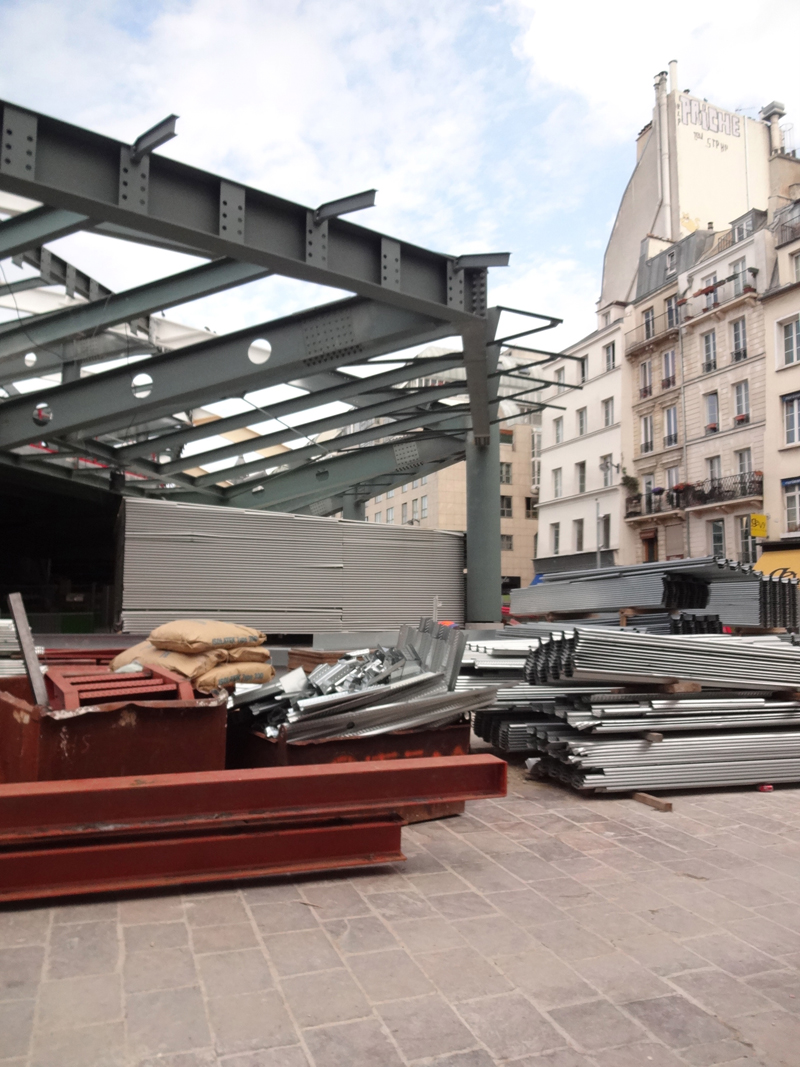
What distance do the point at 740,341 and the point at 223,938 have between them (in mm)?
34033

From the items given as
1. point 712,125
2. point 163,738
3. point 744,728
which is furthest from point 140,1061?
point 712,125

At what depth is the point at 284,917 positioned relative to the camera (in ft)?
11.5

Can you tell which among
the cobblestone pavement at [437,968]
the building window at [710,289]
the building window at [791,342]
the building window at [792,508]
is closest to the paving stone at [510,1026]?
the cobblestone pavement at [437,968]

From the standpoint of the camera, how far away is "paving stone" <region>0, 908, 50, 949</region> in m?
3.16

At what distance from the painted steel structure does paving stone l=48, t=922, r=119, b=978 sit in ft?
19.8

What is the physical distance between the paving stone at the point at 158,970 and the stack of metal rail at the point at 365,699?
168 cm

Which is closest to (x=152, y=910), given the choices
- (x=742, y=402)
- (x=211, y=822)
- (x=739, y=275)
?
(x=211, y=822)

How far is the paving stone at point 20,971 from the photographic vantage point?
274 centimetres

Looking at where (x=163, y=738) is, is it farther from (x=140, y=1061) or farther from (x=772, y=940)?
(x=772, y=940)

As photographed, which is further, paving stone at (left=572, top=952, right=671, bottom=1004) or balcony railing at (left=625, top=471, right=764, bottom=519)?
balcony railing at (left=625, top=471, right=764, bottom=519)

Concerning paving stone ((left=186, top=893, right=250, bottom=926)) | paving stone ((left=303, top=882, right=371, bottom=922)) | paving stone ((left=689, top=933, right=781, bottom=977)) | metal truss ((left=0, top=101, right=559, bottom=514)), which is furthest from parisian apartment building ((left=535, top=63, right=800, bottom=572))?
paving stone ((left=186, top=893, right=250, bottom=926))

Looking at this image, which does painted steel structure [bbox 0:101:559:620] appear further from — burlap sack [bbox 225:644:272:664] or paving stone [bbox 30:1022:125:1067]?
paving stone [bbox 30:1022:125:1067]

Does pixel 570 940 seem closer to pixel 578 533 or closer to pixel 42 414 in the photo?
pixel 42 414

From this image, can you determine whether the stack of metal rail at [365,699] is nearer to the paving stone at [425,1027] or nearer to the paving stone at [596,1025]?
the paving stone at [425,1027]
